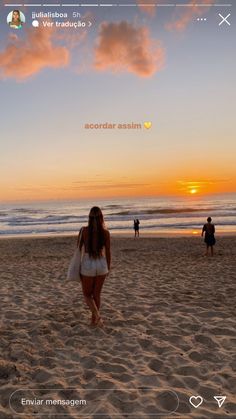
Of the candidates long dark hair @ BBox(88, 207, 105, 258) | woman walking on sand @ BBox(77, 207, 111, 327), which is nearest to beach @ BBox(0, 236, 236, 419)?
woman walking on sand @ BBox(77, 207, 111, 327)

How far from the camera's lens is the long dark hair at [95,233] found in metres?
5.30

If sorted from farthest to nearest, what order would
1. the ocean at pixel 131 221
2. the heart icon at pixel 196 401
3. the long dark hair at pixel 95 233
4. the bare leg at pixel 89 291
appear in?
the ocean at pixel 131 221 < the bare leg at pixel 89 291 < the long dark hair at pixel 95 233 < the heart icon at pixel 196 401

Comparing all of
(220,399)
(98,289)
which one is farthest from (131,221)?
(220,399)

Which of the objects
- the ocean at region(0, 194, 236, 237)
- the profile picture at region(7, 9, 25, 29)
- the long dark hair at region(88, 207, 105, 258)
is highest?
the profile picture at region(7, 9, 25, 29)

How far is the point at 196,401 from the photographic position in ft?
11.5

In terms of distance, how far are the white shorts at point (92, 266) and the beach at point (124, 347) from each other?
0.93 metres

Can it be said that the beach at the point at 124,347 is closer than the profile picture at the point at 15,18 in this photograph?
Yes

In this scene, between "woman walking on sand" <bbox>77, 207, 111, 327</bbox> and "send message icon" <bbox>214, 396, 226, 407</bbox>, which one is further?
"woman walking on sand" <bbox>77, 207, 111, 327</bbox>

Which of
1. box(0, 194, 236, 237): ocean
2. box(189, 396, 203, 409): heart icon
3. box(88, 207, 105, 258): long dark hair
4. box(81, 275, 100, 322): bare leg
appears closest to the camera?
box(189, 396, 203, 409): heart icon

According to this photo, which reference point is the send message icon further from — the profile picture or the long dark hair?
the profile picture

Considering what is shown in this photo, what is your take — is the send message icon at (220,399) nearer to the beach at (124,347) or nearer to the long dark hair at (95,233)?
the beach at (124,347)

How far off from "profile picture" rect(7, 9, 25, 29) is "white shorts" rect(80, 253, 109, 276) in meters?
3.61

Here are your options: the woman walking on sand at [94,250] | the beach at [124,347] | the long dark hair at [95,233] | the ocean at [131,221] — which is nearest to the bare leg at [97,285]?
the woman walking on sand at [94,250]

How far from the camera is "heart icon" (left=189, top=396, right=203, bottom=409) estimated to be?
3424mm
